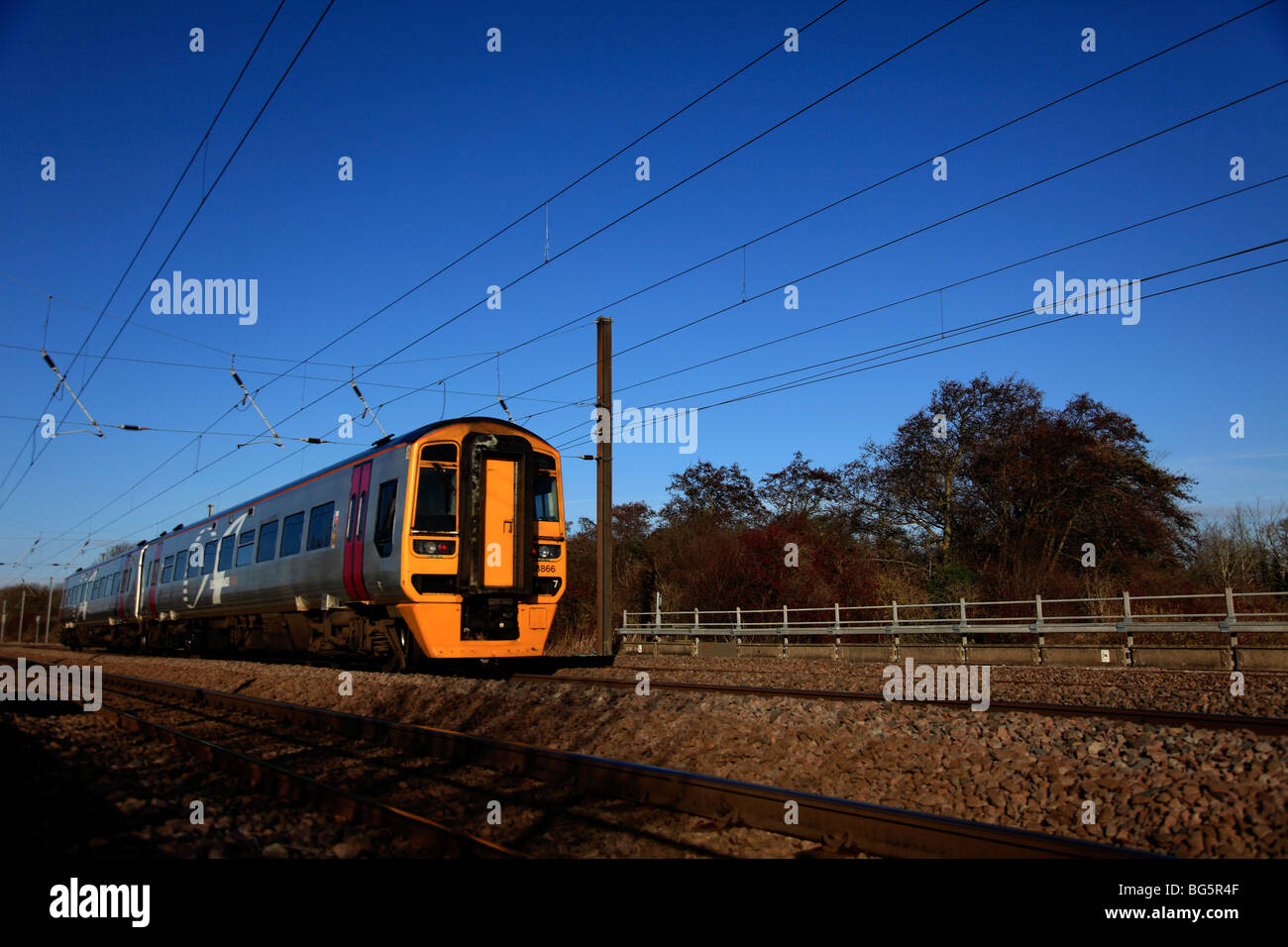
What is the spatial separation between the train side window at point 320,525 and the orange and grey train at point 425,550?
38mm

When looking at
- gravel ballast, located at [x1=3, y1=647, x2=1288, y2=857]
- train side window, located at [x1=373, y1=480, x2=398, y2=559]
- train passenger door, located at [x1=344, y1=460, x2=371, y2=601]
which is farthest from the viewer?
train passenger door, located at [x1=344, y1=460, x2=371, y2=601]

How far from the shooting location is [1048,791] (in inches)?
214

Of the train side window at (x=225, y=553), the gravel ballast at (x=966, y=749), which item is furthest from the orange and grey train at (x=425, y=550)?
the train side window at (x=225, y=553)

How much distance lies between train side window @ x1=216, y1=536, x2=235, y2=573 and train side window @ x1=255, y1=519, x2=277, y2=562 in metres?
1.90

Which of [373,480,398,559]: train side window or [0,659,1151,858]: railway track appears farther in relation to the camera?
[373,480,398,559]: train side window

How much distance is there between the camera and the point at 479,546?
12.1 meters

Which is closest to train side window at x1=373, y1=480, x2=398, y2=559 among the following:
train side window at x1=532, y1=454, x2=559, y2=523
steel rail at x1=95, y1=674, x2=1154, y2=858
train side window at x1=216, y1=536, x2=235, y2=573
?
train side window at x1=532, y1=454, x2=559, y2=523

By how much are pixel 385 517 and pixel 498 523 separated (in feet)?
5.18

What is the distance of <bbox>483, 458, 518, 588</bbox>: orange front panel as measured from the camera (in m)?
12.2

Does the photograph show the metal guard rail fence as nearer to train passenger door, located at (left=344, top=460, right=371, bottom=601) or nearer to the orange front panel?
the orange front panel

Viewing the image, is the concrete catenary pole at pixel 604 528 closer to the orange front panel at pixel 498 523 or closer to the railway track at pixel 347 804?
the orange front panel at pixel 498 523

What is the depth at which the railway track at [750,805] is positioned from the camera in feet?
13.1
